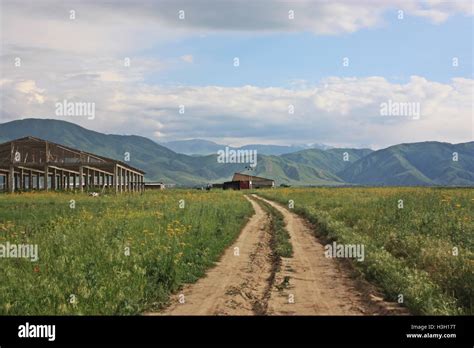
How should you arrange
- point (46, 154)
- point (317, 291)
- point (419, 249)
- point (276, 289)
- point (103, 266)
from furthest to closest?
point (46, 154) < point (419, 249) < point (103, 266) < point (276, 289) < point (317, 291)

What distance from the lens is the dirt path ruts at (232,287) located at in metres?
10.5

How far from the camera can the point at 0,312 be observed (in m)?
Answer: 9.54

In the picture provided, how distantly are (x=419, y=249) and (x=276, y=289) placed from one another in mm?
5752

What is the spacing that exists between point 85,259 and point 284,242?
9.39 m

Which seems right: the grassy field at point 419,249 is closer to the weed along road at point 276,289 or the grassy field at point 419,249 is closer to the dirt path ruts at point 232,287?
the weed along road at point 276,289

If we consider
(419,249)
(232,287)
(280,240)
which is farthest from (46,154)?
(232,287)

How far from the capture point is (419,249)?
1620cm

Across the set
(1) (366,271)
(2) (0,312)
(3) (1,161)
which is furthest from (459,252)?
(3) (1,161)

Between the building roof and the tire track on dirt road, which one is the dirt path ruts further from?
the building roof


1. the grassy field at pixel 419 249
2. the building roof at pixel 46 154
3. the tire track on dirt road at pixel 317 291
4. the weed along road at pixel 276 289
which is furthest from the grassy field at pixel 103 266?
the building roof at pixel 46 154

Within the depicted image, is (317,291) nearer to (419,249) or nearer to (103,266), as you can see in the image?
(103,266)

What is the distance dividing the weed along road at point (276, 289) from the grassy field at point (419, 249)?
0.72 metres

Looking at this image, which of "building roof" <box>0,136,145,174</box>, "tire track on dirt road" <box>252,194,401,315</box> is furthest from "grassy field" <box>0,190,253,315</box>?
"building roof" <box>0,136,145,174</box>
